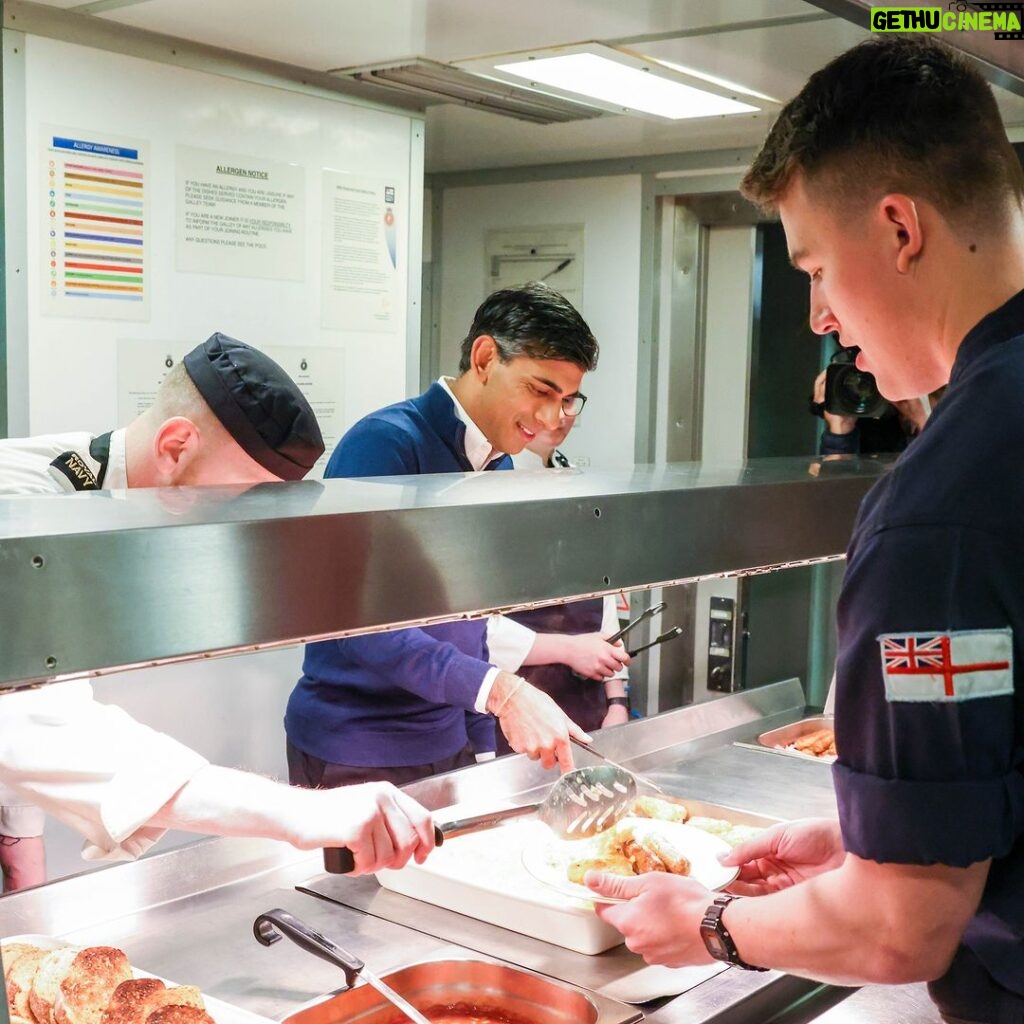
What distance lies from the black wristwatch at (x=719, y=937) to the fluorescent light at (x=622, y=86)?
2.17 meters

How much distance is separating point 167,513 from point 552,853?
90cm

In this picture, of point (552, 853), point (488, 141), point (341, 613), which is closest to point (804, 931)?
point (341, 613)

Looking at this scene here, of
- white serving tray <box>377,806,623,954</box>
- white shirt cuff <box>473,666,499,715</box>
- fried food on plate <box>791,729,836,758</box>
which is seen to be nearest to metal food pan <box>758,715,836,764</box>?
fried food on plate <box>791,729,836,758</box>

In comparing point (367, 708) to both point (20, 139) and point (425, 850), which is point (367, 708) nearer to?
point (425, 850)

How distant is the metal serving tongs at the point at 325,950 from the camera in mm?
1368

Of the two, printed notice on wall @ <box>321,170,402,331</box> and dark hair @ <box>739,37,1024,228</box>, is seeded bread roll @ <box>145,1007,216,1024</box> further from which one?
printed notice on wall @ <box>321,170,402,331</box>

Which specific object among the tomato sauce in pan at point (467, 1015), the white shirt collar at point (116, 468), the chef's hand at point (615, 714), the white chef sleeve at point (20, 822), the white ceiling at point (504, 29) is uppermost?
the white ceiling at point (504, 29)

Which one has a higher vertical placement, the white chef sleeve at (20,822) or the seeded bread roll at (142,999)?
the seeded bread roll at (142,999)

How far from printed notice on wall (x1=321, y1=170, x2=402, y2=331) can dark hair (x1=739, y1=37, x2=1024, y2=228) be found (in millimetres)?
2240

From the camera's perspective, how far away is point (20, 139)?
2.67 meters

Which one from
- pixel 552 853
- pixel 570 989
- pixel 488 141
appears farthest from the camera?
pixel 488 141

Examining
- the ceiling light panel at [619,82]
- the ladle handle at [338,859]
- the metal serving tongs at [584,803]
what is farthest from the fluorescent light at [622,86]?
the ladle handle at [338,859]

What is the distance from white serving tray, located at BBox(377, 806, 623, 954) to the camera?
1568 mm

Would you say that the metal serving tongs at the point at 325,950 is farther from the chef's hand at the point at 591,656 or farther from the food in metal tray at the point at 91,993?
the chef's hand at the point at 591,656
